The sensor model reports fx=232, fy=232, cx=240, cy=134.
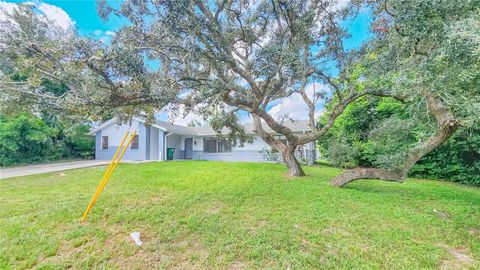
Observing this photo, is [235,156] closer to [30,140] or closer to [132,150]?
[132,150]

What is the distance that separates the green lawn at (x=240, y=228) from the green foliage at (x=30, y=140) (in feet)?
33.6

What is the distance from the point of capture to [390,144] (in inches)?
480

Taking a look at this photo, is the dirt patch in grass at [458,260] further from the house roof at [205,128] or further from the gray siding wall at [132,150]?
the gray siding wall at [132,150]

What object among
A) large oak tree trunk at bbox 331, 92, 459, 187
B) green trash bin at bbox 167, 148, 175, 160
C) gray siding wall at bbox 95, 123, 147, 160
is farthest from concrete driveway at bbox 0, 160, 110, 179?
large oak tree trunk at bbox 331, 92, 459, 187

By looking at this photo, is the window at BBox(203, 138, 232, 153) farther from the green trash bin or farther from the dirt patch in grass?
the dirt patch in grass

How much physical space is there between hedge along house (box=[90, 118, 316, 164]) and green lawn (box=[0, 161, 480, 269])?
30.4ft

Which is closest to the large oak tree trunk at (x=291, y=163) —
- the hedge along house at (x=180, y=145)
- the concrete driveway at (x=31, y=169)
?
the hedge along house at (x=180, y=145)

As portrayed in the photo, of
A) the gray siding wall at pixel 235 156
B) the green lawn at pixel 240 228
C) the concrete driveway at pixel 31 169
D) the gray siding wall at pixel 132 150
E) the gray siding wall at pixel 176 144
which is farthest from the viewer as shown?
the gray siding wall at pixel 176 144

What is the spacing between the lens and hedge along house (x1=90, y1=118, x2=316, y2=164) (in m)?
17.1

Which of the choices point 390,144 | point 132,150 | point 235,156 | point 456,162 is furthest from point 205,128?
point 456,162

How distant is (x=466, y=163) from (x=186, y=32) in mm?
13375

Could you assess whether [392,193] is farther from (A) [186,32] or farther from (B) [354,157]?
(A) [186,32]

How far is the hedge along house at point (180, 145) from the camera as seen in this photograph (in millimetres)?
17109

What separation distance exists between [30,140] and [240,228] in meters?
18.7
